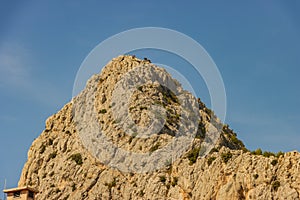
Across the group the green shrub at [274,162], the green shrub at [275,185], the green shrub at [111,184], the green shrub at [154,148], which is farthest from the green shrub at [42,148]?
the green shrub at [275,185]

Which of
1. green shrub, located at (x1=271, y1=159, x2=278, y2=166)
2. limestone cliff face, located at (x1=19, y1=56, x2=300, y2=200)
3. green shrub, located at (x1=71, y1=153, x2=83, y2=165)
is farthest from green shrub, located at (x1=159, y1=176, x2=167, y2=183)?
green shrub, located at (x1=271, y1=159, x2=278, y2=166)

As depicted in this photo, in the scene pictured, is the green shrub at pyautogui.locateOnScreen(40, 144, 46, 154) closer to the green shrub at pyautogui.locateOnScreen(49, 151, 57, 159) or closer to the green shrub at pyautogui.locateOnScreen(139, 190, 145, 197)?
the green shrub at pyautogui.locateOnScreen(49, 151, 57, 159)

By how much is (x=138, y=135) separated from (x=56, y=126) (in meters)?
19.7

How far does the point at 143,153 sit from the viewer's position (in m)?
117

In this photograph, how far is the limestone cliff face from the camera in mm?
102250

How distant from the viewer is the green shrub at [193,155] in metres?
112

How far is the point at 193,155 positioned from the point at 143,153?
29.4ft

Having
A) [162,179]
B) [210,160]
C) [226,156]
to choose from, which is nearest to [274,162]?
[226,156]

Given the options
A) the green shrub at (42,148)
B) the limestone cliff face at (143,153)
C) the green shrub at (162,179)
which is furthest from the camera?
the green shrub at (42,148)

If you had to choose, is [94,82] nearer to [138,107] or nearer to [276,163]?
[138,107]

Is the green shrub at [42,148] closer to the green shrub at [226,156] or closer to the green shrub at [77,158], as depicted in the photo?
the green shrub at [77,158]

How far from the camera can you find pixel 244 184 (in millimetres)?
101188

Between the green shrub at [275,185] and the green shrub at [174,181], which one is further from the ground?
the green shrub at [174,181]

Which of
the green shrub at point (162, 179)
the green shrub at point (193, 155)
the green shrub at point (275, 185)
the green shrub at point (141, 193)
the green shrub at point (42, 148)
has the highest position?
the green shrub at point (42, 148)
